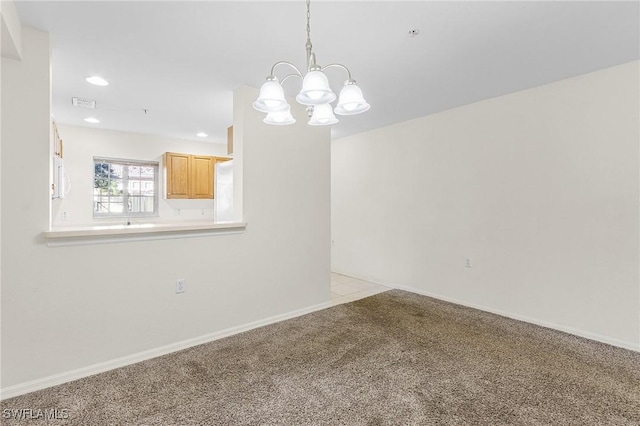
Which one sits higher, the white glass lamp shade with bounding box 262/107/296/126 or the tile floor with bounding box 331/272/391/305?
the white glass lamp shade with bounding box 262/107/296/126

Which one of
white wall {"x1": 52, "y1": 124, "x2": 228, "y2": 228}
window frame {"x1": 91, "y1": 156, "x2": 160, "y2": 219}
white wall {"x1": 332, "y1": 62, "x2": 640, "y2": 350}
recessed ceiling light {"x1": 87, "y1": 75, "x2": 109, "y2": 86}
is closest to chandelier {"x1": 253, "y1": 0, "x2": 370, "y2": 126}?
recessed ceiling light {"x1": 87, "y1": 75, "x2": 109, "y2": 86}

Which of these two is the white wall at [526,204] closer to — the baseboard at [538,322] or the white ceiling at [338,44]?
the baseboard at [538,322]

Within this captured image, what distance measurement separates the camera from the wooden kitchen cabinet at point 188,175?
518cm

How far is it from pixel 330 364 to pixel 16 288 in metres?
2.23

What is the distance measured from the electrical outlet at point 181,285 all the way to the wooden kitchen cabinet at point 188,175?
9.87 ft

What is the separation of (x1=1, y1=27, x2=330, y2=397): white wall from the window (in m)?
3.18

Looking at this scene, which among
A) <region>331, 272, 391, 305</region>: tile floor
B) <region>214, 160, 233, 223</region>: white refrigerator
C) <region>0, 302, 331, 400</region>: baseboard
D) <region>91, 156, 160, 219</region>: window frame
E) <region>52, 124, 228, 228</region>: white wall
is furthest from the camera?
<region>91, 156, 160, 219</region>: window frame

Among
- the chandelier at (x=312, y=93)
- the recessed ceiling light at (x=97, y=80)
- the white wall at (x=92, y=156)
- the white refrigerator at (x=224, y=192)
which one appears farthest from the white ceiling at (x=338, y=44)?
the white wall at (x=92, y=156)

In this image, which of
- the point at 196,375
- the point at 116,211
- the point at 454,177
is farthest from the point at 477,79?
the point at 116,211

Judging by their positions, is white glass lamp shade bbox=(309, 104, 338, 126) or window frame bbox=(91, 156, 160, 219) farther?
window frame bbox=(91, 156, 160, 219)

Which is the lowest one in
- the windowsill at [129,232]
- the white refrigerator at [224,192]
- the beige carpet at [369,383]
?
the beige carpet at [369,383]

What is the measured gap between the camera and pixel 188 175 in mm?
5348

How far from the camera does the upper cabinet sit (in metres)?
5.18

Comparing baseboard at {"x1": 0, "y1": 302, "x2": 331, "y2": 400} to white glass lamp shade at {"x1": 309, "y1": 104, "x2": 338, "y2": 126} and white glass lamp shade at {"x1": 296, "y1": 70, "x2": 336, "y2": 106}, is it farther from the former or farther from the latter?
white glass lamp shade at {"x1": 296, "y1": 70, "x2": 336, "y2": 106}
